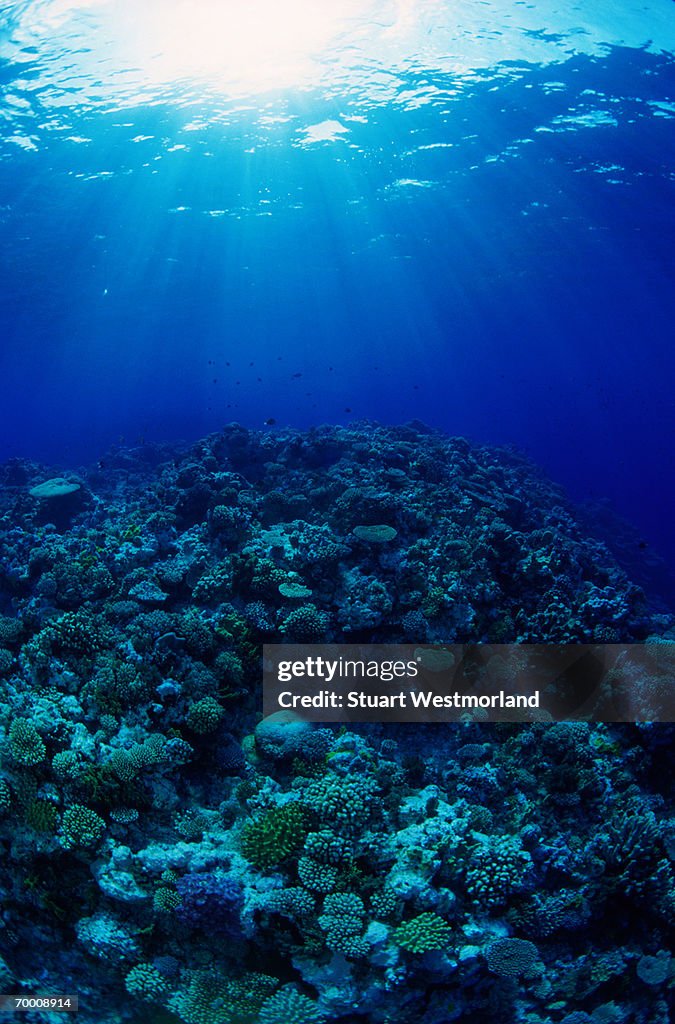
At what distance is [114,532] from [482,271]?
161ft

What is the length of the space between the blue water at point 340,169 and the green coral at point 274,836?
25006 mm

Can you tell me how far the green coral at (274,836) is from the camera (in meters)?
7.39

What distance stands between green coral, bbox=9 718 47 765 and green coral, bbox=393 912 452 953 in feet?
18.3

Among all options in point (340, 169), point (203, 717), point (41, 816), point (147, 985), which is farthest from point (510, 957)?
point (340, 169)

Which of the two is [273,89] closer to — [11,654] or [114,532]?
[114,532]

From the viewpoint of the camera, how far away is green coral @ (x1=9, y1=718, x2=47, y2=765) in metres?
8.12

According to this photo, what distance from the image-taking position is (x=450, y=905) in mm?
7117

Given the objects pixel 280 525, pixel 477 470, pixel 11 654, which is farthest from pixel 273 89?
pixel 11 654

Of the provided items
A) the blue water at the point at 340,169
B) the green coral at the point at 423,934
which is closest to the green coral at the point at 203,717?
the green coral at the point at 423,934

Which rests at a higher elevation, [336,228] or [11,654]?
[336,228]

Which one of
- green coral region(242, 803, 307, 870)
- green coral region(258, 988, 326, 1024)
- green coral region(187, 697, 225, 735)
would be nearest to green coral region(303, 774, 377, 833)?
green coral region(242, 803, 307, 870)

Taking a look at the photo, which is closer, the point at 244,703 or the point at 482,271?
the point at 244,703

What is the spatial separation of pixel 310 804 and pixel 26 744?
14.3 ft

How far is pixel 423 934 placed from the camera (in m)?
6.62
